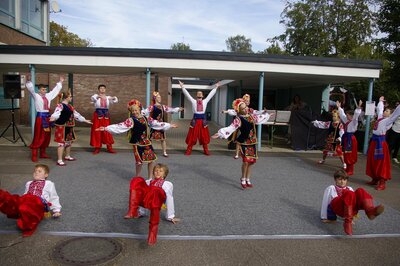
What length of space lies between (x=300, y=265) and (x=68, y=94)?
6807 millimetres

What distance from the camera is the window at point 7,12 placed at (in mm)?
14156

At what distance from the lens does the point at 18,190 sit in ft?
19.4

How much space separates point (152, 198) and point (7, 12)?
47.9 feet

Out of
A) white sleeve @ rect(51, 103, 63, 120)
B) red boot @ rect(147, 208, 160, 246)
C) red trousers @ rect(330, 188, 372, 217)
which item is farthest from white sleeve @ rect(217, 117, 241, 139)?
white sleeve @ rect(51, 103, 63, 120)

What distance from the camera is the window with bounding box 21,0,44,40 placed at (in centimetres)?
1639

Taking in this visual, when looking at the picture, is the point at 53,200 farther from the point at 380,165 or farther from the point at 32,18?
the point at 32,18

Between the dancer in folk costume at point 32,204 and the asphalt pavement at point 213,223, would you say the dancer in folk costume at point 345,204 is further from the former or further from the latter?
the dancer in folk costume at point 32,204

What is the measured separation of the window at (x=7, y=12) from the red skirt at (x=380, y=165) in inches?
581

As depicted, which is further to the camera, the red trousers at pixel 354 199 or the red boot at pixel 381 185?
the red boot at pixel 381 185

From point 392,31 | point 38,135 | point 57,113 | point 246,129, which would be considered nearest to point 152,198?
point 246,129

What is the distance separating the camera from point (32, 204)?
4.04 m

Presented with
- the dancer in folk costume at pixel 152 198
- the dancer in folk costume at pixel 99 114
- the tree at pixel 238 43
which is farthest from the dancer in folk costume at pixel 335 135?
the tree at pixel 238 43

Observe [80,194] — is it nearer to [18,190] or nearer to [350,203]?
[18,190]

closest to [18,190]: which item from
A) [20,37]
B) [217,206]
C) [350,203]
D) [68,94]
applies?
[68,94]
